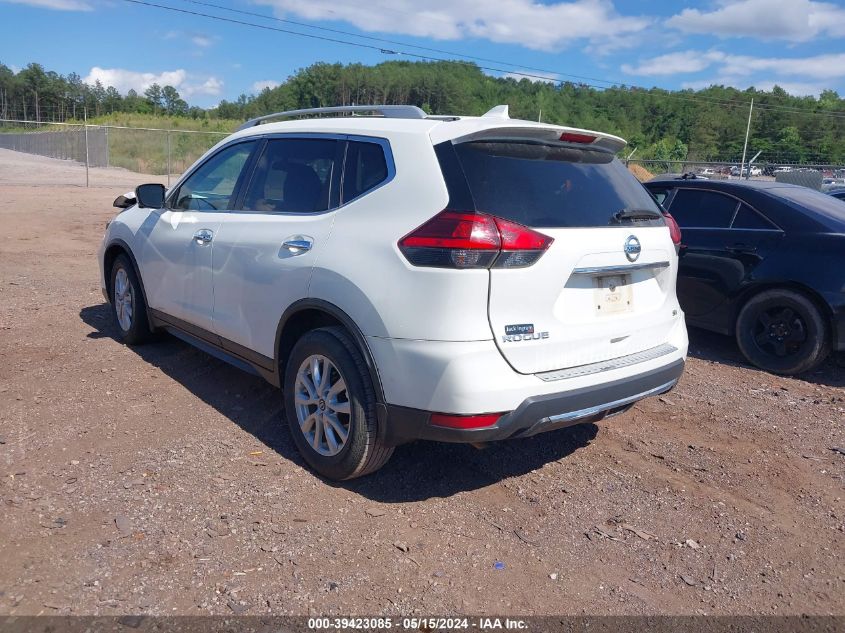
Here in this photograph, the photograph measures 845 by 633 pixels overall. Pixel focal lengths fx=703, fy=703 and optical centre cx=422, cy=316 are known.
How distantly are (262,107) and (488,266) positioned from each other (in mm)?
63649

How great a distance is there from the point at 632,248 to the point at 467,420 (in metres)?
1.25

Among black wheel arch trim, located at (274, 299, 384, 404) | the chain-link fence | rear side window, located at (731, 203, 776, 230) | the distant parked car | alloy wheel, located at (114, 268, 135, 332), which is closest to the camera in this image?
black wheel arch trim, located at (274, 299, 384, 404)

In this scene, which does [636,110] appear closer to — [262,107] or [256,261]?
[262,107]

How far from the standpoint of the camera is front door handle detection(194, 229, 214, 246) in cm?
452

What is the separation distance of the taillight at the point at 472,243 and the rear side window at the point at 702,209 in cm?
395

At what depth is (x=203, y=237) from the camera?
4.58 meters

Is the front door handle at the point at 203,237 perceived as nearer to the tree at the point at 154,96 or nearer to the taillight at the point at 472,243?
the taillight at the point at 472,243

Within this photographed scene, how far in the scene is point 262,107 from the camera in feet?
Answer: 204

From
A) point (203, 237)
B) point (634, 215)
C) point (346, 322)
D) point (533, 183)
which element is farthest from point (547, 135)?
point (203, 237)

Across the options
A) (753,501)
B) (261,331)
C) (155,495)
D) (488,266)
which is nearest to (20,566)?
(155,495)

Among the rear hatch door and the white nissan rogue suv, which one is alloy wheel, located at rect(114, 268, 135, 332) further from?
the rear hatch door

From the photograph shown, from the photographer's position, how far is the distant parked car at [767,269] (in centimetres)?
552

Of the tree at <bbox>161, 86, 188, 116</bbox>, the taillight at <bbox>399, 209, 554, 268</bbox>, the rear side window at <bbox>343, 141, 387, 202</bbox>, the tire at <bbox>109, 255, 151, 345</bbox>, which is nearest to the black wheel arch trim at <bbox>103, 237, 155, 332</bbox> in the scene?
the tire at <bbox>109, 255, 151, 345</bbox>

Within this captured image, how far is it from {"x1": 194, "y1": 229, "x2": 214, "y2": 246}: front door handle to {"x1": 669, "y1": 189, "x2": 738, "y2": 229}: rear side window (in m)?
4.34
